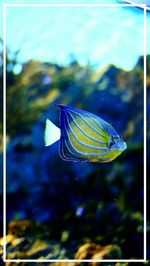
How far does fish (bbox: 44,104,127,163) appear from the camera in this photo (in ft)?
10.2

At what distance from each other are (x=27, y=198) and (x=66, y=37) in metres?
0.93

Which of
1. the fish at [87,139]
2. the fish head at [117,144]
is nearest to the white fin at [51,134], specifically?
the fish at [87,139]

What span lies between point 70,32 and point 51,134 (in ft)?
1.91

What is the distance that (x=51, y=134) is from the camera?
309cm

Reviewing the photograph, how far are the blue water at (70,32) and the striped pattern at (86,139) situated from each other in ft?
1.14

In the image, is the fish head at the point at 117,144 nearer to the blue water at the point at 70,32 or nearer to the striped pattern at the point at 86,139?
the striped pattern at the point at 86,139

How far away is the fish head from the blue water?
44 centimetres

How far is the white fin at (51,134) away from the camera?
309cm

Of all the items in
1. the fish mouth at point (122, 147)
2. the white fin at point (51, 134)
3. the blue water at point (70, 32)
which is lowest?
the fish mouth at point (122, 147)

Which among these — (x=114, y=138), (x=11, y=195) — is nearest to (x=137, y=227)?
(x=114, y=138)

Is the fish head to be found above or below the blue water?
below

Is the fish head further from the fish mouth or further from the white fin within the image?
the white fin

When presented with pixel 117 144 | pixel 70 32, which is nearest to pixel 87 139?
pixel 117 144

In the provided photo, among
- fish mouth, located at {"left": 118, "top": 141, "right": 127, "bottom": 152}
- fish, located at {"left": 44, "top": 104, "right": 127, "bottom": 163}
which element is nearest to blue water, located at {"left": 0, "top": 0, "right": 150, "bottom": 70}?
fish, located at {"left": 44, "top": 104, "right": 127, "bottom": 163}
